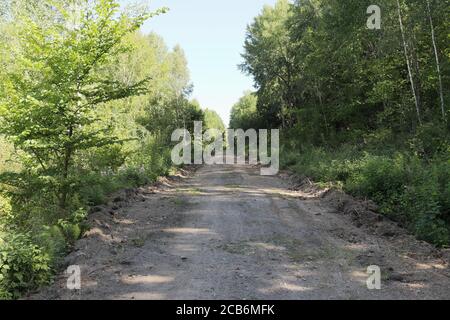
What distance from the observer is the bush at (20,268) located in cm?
594

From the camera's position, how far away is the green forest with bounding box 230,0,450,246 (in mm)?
10500

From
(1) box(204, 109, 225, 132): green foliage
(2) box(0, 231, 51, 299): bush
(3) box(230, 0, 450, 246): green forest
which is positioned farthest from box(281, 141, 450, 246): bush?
(1) box(204, 109, 225, 132): green foliage

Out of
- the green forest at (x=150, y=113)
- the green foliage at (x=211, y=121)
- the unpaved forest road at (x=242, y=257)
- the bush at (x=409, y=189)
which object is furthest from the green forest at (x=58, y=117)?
the green foliage at (x=211, y=121)

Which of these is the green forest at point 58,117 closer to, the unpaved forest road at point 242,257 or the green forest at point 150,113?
the green forest at point 150,113

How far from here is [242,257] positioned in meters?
7.45

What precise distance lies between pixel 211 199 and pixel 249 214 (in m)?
2.78

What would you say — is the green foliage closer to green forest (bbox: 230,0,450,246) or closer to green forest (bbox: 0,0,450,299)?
green forest (bbox: 230,0,450,246)

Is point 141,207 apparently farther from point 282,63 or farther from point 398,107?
point 282,63

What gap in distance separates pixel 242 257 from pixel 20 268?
3.62m

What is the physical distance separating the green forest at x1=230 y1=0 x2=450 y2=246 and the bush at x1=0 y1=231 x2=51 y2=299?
7243 millimetres

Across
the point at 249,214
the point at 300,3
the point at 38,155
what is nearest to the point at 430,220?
the point at 249,214

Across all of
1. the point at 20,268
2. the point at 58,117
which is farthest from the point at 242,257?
the point at 58,117

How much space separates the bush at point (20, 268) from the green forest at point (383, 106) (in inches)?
285

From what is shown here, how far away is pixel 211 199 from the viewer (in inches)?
538
